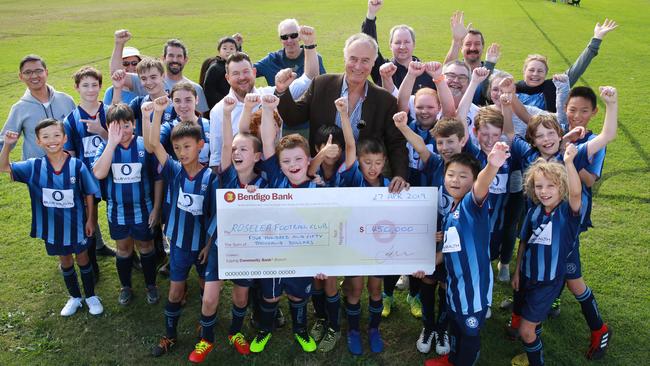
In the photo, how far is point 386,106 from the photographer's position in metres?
4.12

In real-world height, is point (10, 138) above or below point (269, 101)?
below

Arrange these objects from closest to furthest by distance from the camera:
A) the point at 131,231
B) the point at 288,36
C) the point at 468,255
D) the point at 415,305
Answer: the point at 468,255 < the point at 131,231 < the point at 415,305 < the point at 288,36

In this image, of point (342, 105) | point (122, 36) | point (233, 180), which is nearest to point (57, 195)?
point (233, 180)

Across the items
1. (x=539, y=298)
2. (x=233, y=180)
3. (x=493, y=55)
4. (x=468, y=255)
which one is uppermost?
(x=493, y=55)

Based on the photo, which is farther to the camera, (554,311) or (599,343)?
(554,311)

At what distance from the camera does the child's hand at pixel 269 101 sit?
3.80 metres

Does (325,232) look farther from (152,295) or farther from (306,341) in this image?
(152,295)

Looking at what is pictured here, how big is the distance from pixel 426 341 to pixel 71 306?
332cm

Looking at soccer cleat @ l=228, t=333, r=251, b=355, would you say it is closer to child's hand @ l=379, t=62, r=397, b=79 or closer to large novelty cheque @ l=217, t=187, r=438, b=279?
large novelty cheque @ l=217, t=187, r=438, b=279

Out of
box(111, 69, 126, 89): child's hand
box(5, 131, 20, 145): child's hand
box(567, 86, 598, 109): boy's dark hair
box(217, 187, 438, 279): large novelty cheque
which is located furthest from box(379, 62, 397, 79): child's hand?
box(5, 131, 20, 145): child's hand

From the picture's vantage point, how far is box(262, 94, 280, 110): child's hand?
150 inches

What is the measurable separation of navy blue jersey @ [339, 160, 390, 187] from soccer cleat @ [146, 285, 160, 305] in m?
2.31

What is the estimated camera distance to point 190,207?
4.07 meters

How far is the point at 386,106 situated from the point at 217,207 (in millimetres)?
1629
